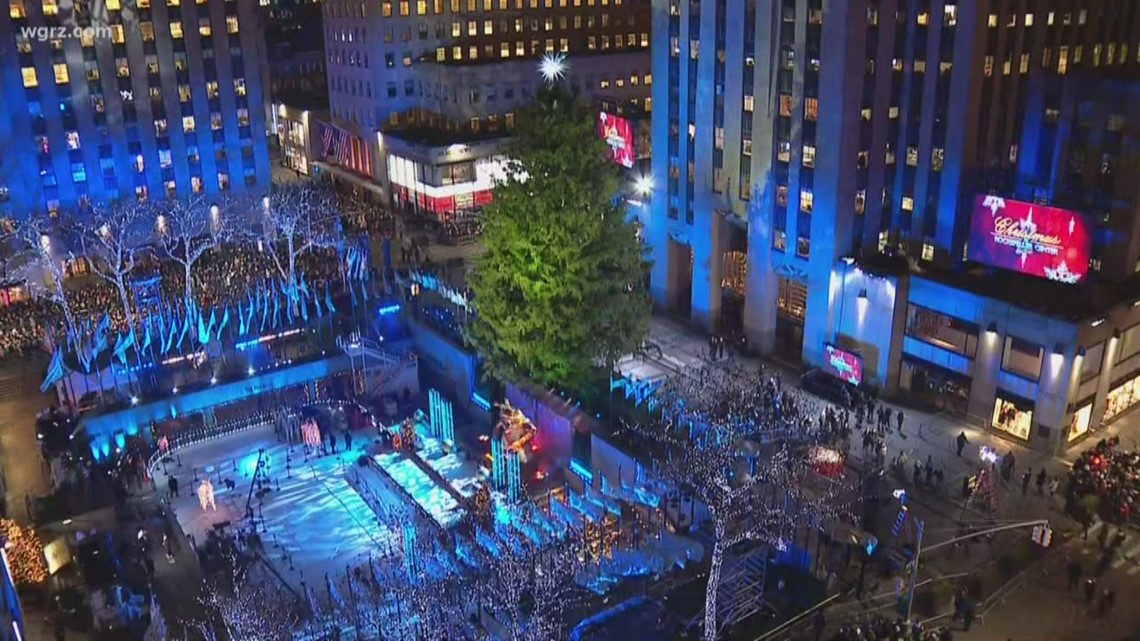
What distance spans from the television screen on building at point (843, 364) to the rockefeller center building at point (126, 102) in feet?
159

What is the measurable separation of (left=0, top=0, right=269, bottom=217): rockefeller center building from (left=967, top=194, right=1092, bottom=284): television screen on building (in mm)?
54318

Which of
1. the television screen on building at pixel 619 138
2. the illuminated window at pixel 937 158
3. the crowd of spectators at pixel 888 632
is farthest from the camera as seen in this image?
the television screen on building at pixel 619 138

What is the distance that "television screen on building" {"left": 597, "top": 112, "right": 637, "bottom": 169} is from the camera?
182 feet

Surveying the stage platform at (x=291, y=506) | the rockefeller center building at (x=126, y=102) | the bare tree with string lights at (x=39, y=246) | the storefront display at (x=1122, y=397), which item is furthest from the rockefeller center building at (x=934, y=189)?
the bare tree with string lights at (x=39, y=246)

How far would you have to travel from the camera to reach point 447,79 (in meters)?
78.6

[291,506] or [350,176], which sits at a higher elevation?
[350,176]

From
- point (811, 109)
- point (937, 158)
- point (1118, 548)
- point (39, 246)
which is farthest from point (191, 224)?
point (1118, 548)

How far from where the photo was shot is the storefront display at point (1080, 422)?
4131 cm

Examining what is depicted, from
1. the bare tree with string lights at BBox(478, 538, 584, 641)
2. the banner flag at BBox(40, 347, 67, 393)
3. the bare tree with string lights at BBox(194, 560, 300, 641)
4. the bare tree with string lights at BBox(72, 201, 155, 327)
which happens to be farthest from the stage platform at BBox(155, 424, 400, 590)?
the bare tree with string lights at BBox(72, 201, 155, 327)

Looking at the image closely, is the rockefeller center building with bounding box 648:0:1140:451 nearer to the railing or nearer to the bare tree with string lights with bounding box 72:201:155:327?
the railing

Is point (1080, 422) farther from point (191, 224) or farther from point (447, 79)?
point (191, 224)

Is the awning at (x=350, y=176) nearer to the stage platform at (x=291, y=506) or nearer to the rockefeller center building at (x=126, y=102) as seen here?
the rockefeller center building at (x=126, y=102)

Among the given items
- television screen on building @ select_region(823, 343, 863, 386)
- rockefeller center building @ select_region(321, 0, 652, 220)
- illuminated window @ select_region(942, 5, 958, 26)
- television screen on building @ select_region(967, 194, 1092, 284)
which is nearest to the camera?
television screen on building @ select_region(967, 194, 1092, 284)

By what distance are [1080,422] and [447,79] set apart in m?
54.6
